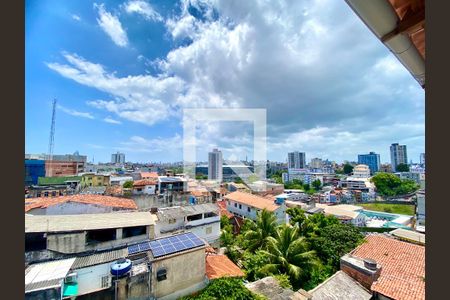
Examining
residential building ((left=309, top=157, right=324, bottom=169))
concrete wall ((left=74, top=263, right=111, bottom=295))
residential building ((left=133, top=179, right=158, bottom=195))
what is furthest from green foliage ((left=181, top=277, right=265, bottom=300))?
residential building ((left=309, top=157, right=324, bottom=169))

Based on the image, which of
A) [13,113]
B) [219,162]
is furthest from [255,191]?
[13,113]

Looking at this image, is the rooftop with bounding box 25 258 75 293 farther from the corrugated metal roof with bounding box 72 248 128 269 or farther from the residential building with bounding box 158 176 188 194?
the residential building with bounding box 158 176 188 194

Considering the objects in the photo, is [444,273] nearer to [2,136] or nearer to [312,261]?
[2,136]

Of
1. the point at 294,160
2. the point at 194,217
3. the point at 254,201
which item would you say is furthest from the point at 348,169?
the point at 194,217

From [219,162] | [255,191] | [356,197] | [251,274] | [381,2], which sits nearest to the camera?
[381,2]

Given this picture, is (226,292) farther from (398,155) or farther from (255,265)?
(398,155)
